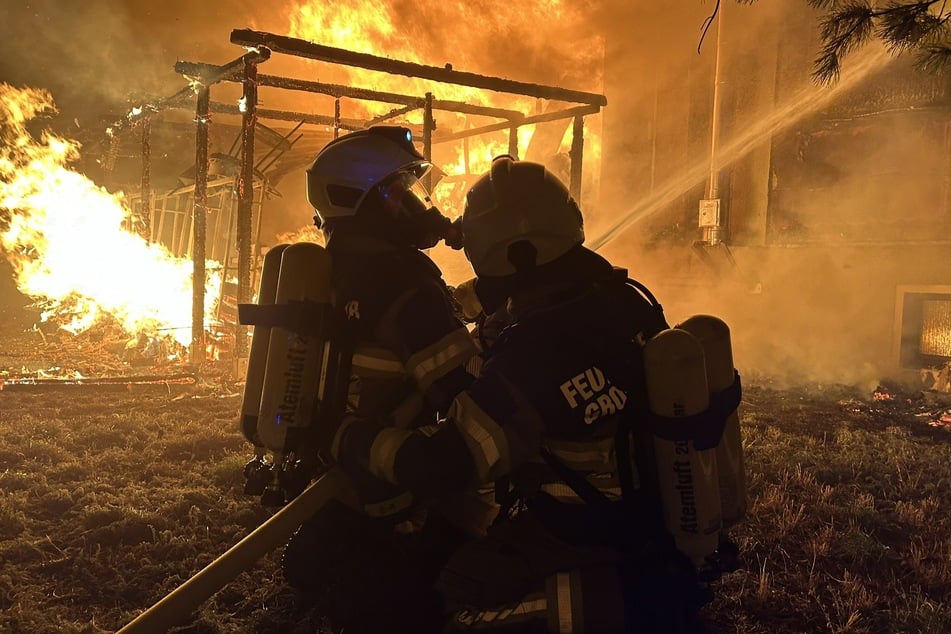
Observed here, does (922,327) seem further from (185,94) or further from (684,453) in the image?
(185,94)

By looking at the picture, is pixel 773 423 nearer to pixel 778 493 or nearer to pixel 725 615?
pixel 778 493

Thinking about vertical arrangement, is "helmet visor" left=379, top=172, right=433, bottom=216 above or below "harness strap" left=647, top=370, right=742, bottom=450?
above

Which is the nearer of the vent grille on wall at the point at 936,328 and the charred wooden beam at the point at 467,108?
the vent grille on wall at the point at 936,328

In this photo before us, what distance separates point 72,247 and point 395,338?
14.3 m

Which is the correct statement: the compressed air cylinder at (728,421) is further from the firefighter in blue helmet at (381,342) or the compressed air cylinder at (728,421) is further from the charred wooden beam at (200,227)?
the charred wooden beam at (200,227)

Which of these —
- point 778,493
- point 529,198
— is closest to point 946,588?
point 778,493

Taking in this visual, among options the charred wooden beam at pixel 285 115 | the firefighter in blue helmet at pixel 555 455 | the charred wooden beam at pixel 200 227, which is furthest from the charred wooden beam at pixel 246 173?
the firefighter in blue helmet at pixel 555 455

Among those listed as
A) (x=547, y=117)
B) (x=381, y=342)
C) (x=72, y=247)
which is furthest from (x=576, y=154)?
(x=72, y=247)

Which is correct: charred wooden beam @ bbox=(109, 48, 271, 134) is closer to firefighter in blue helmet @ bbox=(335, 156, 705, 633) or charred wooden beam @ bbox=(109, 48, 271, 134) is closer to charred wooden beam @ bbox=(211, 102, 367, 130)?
charred wooden beam @ bbox=(211, 102, 367, 130)

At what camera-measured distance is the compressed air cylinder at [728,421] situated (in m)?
2.26

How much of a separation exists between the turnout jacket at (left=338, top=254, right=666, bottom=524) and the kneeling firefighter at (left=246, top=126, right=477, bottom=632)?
0.50m

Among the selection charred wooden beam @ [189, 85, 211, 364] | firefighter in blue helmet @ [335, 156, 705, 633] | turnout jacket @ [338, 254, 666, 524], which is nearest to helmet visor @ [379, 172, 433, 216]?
firefighter in blue helmet @ [335, 156, 705, 633]

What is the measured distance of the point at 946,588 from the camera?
3.96 meters

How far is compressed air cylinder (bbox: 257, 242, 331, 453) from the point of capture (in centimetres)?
266
